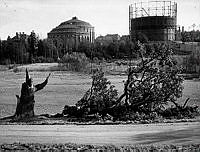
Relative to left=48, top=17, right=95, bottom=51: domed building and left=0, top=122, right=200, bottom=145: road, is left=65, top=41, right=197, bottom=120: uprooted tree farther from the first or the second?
left=48, top=17, right=95, bottom=51: domed building

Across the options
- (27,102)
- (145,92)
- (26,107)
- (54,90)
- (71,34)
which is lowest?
(54,90)

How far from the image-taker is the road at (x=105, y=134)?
6547mm

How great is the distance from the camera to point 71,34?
12.9 meters

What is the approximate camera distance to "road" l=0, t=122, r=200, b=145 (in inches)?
258

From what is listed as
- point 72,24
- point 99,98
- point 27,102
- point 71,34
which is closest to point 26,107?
point 27,102

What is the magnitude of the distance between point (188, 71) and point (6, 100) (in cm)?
987

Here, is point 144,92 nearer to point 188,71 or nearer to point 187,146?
point 187,146

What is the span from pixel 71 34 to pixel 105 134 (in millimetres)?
6523

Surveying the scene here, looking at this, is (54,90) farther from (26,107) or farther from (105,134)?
(105,134)

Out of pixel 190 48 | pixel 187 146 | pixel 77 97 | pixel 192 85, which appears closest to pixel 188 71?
pixel 192 85

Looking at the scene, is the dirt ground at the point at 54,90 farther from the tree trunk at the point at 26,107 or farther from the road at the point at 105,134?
the road at the point at 105,134

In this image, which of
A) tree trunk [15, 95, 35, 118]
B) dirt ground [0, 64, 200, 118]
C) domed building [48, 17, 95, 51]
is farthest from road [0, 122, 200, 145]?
domed building [48, 17, 95, 51]

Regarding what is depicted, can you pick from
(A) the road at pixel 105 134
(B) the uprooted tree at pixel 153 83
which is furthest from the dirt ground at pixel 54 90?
(A) the road at pixel 105 134

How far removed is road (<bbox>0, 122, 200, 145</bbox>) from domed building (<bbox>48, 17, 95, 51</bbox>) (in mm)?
4593
